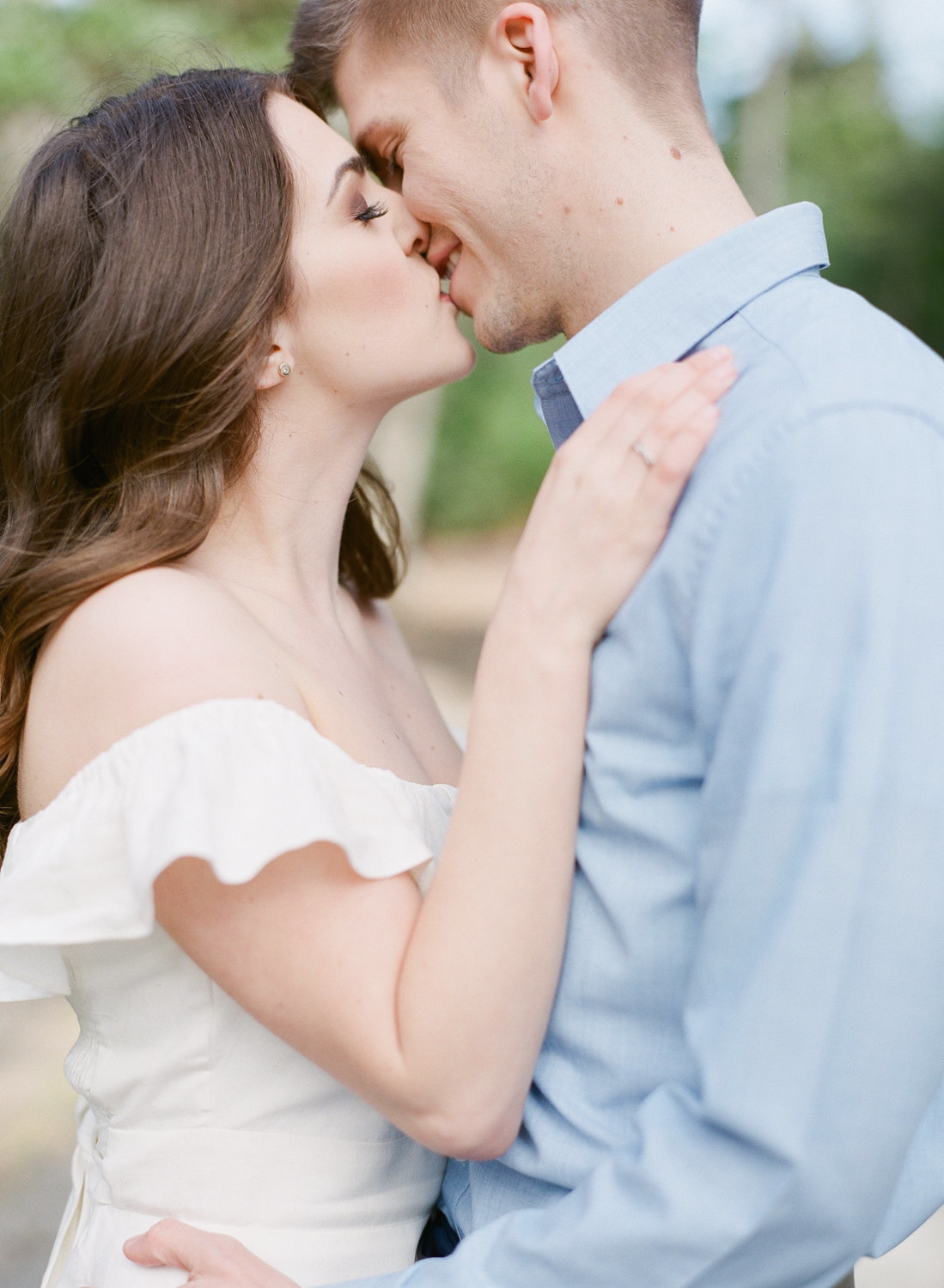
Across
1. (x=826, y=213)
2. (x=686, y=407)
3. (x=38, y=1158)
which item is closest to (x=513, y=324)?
(x=686, y=407)

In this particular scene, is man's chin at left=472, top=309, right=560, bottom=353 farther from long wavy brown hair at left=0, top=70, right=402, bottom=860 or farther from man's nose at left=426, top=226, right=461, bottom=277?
→ long wavy brown hair at left=0, top=70, right=402, bottom=860

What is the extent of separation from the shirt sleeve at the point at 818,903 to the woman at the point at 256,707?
9.3 inches

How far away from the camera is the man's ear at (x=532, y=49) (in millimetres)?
1848

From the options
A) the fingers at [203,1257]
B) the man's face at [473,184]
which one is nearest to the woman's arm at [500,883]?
the fingers at [203,1257]

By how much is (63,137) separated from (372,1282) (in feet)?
6.09

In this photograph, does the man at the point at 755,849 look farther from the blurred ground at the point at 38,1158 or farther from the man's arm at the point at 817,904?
the blurred ground at the point at 38,1158

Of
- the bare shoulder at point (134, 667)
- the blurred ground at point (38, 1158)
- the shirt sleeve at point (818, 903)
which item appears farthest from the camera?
the blurred ground at point (38, 1158)

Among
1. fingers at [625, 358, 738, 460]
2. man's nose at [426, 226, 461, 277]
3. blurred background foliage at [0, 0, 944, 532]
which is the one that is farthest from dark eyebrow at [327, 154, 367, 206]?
blurred background foliage at [0, 0, 944, 532]

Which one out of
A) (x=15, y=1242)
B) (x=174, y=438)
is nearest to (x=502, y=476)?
(x=15, y=1242)

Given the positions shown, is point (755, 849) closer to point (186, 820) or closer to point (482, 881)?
point (482, 881)

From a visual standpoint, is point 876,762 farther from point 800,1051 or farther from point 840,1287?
point 840,1287

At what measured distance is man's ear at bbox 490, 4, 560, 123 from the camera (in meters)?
1.85

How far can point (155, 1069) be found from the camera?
1.78 m

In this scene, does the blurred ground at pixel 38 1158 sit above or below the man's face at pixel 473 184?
below
